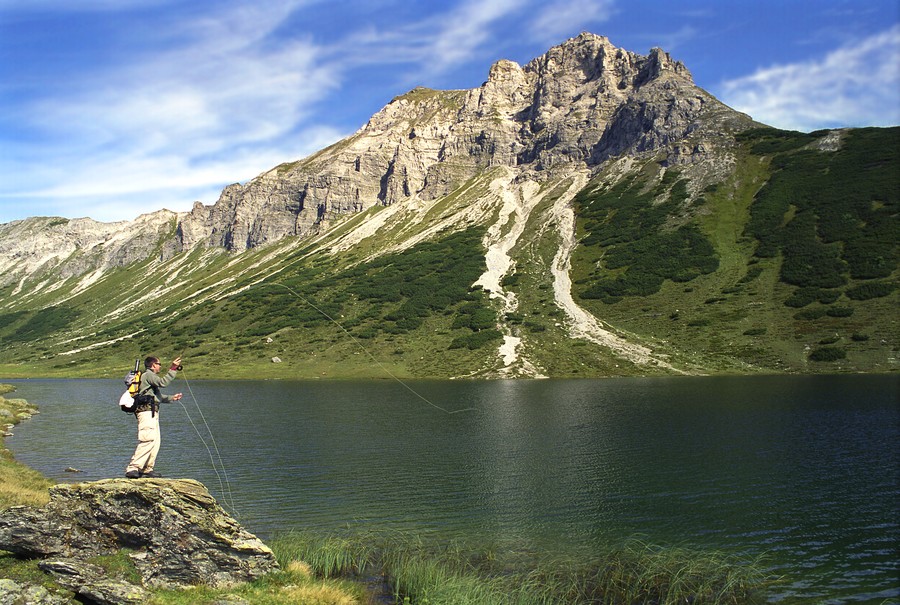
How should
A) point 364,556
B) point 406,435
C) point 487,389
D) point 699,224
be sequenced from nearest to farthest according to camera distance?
point 364,556
point 406,435
point 487,389
point 699,224

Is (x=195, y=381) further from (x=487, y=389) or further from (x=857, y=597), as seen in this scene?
(x=857, y=597)

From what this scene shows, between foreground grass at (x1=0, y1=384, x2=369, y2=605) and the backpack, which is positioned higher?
the backpack

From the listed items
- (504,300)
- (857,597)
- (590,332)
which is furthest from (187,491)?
(504,300)

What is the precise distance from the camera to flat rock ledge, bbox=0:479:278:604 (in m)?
12.2

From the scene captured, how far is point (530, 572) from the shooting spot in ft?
55.6

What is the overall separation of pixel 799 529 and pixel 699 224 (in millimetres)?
131843

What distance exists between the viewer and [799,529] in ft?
67.1

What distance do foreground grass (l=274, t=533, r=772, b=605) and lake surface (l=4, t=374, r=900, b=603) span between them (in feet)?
4.45

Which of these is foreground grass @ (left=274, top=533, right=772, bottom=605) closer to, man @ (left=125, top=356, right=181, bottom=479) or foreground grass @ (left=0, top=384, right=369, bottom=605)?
foreground grass @ (left=0, top=384, right=369, bottom=605)

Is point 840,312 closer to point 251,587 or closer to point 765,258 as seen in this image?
point 765,258

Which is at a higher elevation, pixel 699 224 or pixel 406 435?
pixel 699 224

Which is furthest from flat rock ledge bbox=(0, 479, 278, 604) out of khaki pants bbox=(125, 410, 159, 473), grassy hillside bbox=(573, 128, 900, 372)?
grassy hillside bbox=(573, 128, 900, 372)

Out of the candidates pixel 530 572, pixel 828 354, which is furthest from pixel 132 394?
pixel 828 354

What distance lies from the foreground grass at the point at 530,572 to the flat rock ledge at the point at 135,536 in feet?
11.4
